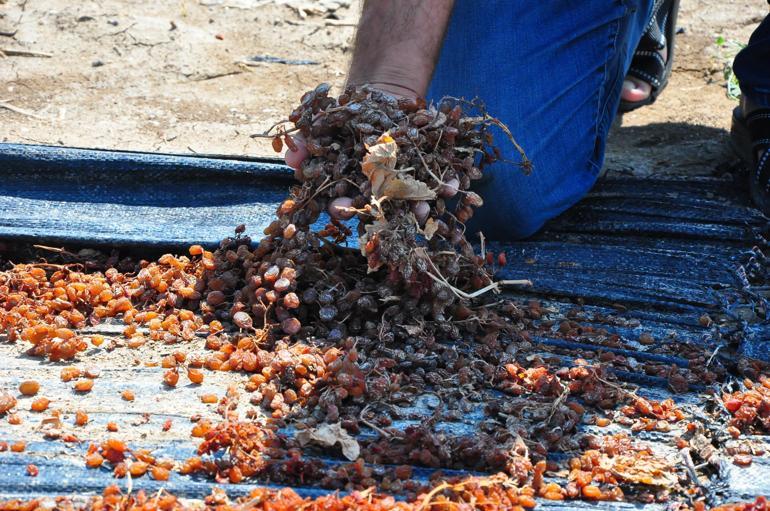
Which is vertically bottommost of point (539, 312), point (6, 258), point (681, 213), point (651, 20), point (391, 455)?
point (6, 258)

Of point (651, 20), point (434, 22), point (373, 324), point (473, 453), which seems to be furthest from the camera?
point (651, 20)

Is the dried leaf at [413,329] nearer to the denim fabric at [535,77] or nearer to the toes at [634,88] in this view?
the denim fabric at [535,77]

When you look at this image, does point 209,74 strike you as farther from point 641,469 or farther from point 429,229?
point 641,469

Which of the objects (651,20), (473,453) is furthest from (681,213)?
(473,453)

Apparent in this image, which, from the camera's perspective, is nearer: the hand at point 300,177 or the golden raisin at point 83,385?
the golden raisin at point 83,385

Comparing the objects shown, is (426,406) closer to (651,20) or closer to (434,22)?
(434,22)

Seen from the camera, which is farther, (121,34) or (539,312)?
(121,34)

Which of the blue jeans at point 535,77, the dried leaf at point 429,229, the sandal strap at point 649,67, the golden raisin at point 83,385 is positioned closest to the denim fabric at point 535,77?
the blue jeans at point 535,77
